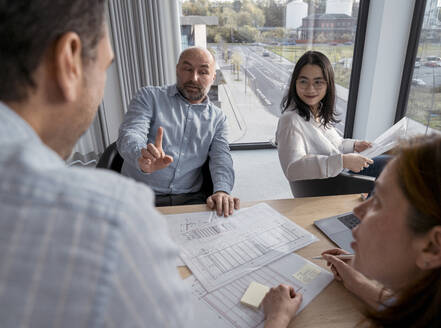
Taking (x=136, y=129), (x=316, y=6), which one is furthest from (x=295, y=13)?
(x=136, y=129)

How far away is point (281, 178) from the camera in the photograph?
3.32 m

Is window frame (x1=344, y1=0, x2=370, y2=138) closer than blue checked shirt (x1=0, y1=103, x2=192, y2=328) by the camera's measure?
No

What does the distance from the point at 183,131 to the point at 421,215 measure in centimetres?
149

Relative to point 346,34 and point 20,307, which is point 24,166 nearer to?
point 20,307

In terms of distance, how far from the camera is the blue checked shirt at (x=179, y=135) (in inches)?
73.7

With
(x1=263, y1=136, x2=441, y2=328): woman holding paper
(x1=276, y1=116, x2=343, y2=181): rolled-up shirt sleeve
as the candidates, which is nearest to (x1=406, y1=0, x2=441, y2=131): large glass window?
(x1=276, y1=116, x2=343, y2=181): rolled-up shirt sleeve

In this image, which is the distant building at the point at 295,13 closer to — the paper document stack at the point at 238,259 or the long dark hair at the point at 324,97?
the long dark hair at the point at 324,97

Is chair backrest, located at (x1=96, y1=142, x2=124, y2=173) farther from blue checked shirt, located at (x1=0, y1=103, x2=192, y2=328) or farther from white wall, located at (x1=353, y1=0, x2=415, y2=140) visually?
white wall, located at (x1=353, y1=0, x2=415, y2=140)

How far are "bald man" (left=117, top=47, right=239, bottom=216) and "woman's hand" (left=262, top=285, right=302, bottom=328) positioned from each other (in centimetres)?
91

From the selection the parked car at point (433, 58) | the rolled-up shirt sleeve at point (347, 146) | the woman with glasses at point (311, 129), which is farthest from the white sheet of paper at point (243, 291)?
the parked car at point (433, 58)

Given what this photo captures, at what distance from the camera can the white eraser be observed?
0.86 m

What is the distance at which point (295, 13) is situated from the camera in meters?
3.41

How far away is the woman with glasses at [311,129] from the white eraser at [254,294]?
0.91 m

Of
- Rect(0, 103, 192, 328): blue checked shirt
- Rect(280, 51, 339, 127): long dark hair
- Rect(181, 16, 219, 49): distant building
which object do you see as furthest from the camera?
Rect(181, 16, 219, 49): distant building
